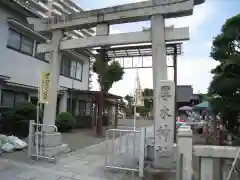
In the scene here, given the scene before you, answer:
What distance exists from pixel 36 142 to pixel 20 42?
7641mm

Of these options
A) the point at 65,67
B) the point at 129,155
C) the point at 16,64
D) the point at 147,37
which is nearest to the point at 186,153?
the point at 129,155

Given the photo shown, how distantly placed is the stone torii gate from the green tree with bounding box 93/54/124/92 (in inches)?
226

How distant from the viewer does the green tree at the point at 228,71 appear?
354 inches

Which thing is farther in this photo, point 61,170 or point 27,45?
point 27,45

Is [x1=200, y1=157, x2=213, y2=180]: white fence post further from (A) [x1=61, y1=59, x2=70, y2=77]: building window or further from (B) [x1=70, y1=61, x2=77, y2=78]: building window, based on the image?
(B) [x1=70, y1=61, x2=77, y2=78]: building window

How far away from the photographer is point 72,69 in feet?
61.1

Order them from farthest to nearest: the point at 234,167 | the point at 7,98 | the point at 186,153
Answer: the point at 7,98 → the point at 186,153 → the point at 234,167

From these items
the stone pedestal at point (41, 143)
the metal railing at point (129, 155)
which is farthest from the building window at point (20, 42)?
the metal railing at point (129, 155)

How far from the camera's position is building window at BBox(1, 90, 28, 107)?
11.8 meters

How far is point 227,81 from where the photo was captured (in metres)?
9.08

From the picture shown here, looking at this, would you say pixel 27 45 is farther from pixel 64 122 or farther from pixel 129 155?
pixel 129 155

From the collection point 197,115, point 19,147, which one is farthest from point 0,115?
point 197,115

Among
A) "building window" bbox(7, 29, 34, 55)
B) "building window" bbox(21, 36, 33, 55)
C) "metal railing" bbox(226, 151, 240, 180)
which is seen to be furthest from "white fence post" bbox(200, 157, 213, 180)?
"building window" bbox(21, 36, 33, 55)

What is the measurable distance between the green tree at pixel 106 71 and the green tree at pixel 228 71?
6.55m
